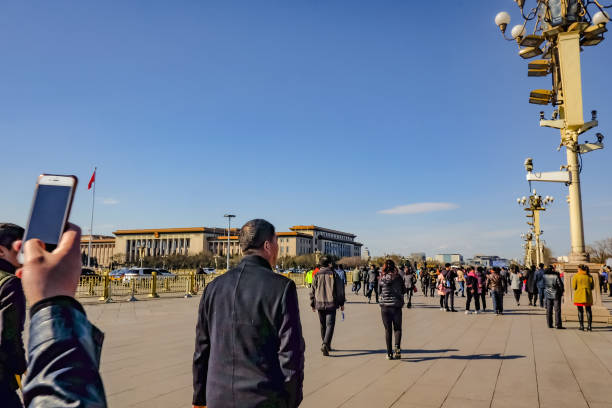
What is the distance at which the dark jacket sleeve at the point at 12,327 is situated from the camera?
1819 mm

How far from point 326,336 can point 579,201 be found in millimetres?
9939

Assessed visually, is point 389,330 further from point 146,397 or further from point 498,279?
point 498,279

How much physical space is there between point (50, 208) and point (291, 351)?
1.52m

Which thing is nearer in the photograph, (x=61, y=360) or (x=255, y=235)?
(x=61, y=360)

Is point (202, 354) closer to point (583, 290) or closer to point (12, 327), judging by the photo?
point (12, 327)

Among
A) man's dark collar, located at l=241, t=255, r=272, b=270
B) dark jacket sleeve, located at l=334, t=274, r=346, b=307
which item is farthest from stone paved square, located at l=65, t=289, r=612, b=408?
man's dark collar, located at l=241, t=255, r=272, b=270

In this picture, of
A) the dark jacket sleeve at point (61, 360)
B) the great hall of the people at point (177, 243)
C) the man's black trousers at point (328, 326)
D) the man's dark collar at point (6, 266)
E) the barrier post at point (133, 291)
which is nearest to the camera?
the dark jacket sleeve at point (61, 360)

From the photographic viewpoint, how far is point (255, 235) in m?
2.69

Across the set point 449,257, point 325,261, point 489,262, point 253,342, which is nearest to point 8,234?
point 253,342

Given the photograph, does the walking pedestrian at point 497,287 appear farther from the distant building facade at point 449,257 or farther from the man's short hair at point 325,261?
the distant building facade at point 449,257

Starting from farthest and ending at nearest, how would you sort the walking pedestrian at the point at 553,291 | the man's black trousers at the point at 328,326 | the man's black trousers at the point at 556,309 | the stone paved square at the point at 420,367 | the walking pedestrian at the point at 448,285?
the walking pedestrian at the point at 448,285 → the man's black trousers at the point at 556,309 → the walking pedestrian at the point at 553,291 → the man's black trousers at the point at 328,326 → the stone paved square at the point at 420,367

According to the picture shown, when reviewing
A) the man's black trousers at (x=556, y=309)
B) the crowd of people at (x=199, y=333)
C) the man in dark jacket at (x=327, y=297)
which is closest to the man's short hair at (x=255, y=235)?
the crowd of people at (x=199, y=333)

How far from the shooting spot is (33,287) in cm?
106

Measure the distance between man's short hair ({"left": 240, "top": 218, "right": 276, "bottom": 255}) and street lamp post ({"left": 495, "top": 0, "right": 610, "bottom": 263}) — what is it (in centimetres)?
1259
